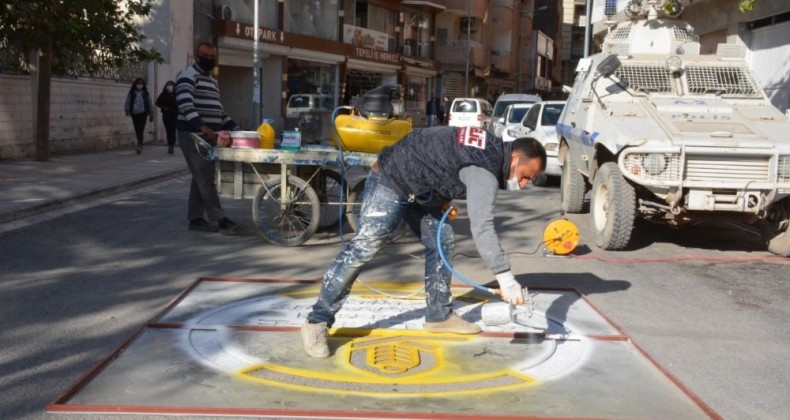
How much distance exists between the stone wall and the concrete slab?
39.6ft

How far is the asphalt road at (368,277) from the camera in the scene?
17.5 feet

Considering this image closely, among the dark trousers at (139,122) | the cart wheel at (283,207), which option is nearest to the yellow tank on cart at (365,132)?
the cart wheel at (283,207)

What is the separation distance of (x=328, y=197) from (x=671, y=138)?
150 inches

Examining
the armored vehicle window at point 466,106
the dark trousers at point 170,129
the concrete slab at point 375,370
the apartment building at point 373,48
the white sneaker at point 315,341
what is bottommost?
the concrete slab at point 375,370

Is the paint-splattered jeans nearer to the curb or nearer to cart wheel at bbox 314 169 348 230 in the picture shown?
cart wheel at bbox 314 169 348 230

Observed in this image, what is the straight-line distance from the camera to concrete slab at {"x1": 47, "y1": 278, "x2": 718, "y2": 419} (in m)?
4.60

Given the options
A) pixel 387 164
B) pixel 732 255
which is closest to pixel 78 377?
pixel 387 164

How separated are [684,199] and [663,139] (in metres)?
0.67

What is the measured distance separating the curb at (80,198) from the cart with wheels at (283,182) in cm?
276

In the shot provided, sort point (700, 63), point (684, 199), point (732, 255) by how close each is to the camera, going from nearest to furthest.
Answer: point (684, 199)
point (732, 255)
point (700, 63)

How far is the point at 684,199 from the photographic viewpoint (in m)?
9.29

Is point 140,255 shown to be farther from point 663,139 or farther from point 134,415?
point 663,139

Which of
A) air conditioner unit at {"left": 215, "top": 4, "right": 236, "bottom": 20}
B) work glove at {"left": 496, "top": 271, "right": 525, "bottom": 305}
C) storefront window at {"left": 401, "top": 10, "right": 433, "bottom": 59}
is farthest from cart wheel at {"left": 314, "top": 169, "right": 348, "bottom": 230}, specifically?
storefront window at {"left": 401, "top": 10, "right": 433, "bottom": 59}

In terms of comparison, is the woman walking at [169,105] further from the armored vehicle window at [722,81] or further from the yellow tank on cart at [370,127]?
the armored vehicle window at [722,81]
